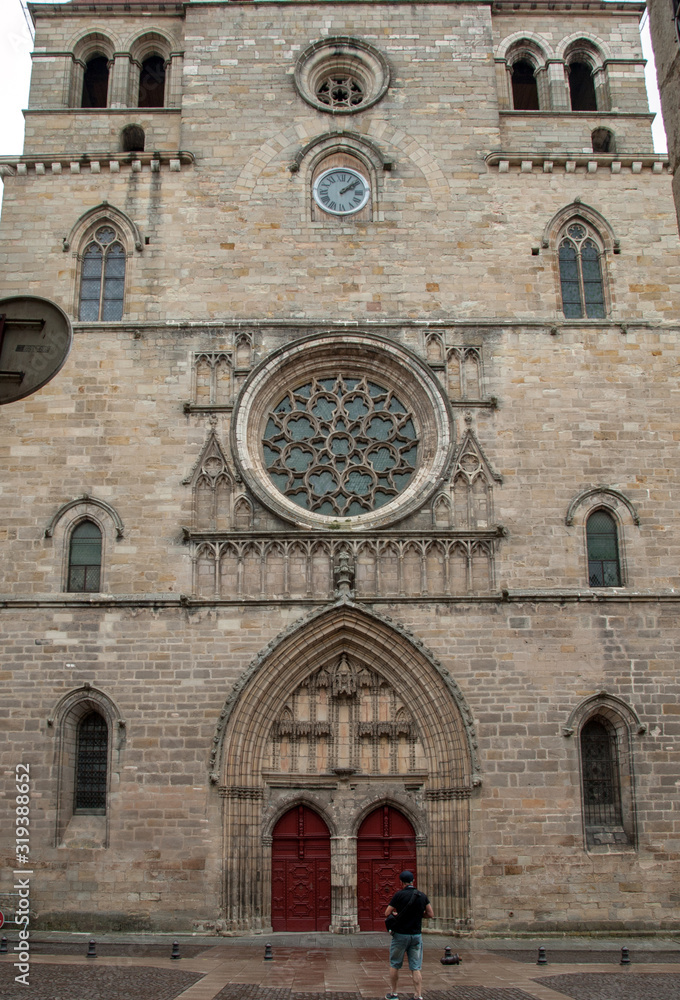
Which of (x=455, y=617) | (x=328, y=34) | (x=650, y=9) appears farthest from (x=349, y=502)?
(x=650, y=9)

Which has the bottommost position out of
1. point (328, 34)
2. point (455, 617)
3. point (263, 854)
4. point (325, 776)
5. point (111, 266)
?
point (263, 854)

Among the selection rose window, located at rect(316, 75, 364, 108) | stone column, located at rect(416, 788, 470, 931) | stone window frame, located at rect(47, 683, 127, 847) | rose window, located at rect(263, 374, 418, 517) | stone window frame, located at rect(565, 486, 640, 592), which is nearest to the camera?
stone column, located at rect(416, 788, 470, 931)

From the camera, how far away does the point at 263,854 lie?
600 inches

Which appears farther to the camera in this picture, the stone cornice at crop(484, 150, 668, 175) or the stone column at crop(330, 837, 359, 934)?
the stone cornice at crop(484, 150, 668, 175)

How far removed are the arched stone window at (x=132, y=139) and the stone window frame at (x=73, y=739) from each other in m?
10.4

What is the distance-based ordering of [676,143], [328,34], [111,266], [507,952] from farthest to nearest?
1. [328,34]
2. [111,266]
3. [507,952]
4. [676,143]

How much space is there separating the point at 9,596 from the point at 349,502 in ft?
19.0

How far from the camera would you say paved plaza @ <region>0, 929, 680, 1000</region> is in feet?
34.1

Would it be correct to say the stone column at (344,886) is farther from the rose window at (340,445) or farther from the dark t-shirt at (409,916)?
the dark t-shirt at (409,916)

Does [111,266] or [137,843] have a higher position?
[111,266]

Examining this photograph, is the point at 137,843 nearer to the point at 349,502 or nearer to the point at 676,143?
the point at 349,502

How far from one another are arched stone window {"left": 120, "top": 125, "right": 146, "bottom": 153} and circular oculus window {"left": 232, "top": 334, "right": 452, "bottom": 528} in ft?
18.8

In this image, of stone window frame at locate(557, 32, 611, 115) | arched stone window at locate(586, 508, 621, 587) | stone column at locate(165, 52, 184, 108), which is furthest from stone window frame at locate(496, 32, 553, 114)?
arched stone window at locate(586, 508, 621, 587)

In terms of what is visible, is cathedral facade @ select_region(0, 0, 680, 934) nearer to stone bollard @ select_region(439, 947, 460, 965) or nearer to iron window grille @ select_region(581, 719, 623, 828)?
iron window grille @ select_region(581, 719, 623, 828)
